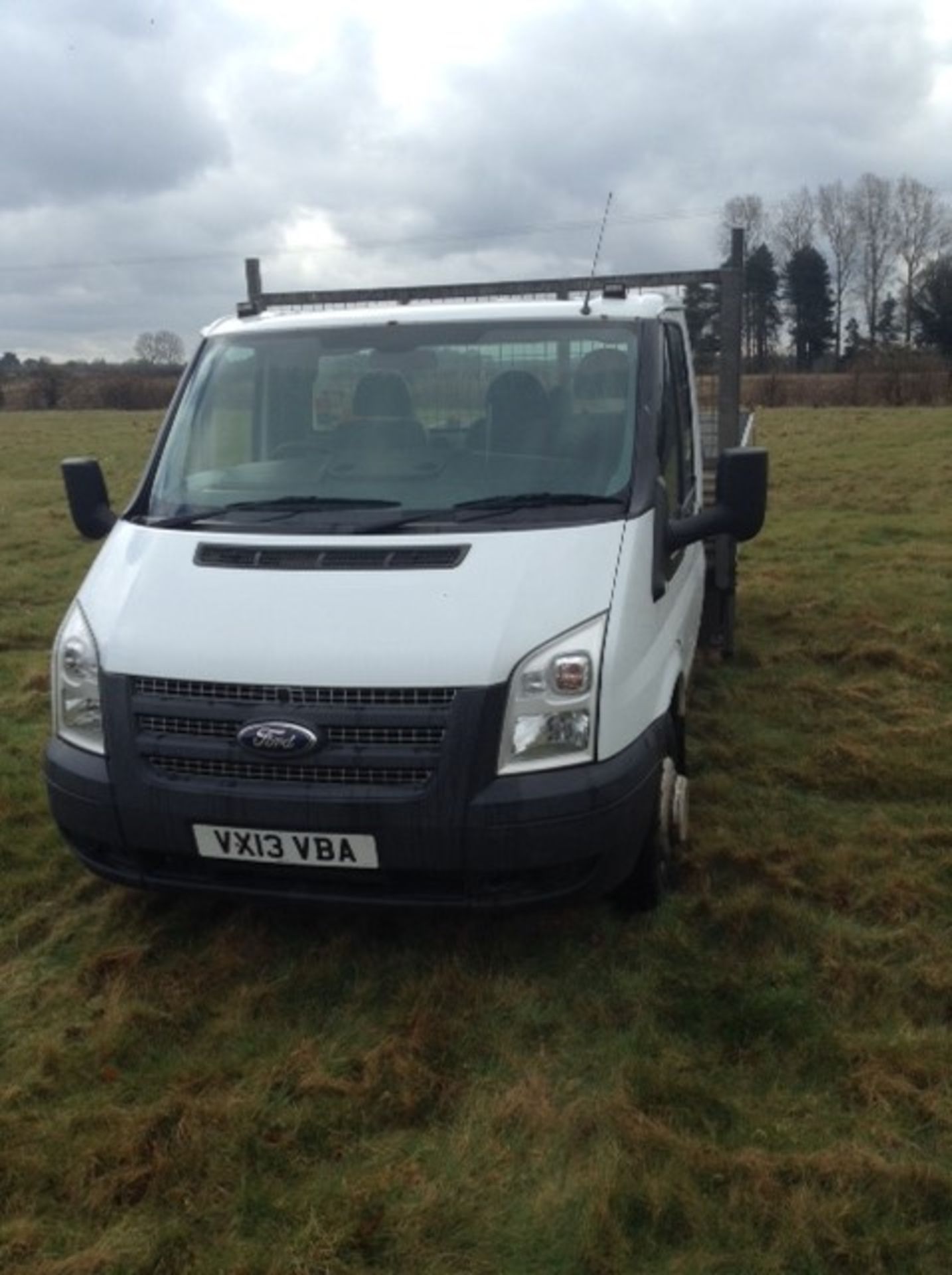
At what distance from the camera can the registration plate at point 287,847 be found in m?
3.50

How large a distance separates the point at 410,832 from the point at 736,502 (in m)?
1.71

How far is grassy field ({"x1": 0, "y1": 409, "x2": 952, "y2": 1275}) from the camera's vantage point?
2814mm

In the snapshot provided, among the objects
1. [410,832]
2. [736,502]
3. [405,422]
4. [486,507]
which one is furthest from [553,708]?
[405,422]

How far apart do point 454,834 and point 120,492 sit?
1560cm

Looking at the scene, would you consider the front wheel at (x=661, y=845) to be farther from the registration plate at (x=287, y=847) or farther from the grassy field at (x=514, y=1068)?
the registration plate at (x=287, y=847)

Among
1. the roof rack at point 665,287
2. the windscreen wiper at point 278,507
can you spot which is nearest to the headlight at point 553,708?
the windscreen wiper at point 278,507

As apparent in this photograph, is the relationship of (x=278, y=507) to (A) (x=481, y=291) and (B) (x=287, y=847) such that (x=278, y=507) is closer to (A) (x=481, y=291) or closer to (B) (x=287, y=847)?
(B) (x=287, y=847)

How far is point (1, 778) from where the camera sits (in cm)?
588

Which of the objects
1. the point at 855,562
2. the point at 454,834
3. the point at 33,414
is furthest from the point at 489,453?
the point at 33,414

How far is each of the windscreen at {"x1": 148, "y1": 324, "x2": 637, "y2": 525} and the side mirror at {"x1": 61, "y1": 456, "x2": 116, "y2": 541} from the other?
0.38m

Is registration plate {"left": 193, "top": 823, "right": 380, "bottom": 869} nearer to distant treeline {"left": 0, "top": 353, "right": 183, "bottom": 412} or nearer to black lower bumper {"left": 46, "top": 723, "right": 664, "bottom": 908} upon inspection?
black lower bumper {"left": 46, "top": 723, "right": 664, "bottom": 908}

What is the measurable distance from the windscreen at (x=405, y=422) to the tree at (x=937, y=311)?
5176cm

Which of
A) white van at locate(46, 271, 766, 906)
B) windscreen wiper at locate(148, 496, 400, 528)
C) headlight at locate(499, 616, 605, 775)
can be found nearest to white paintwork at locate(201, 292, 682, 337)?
white van at locate(46, 271, 766, 906)

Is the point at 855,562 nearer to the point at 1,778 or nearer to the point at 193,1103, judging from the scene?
the point at 1,778
